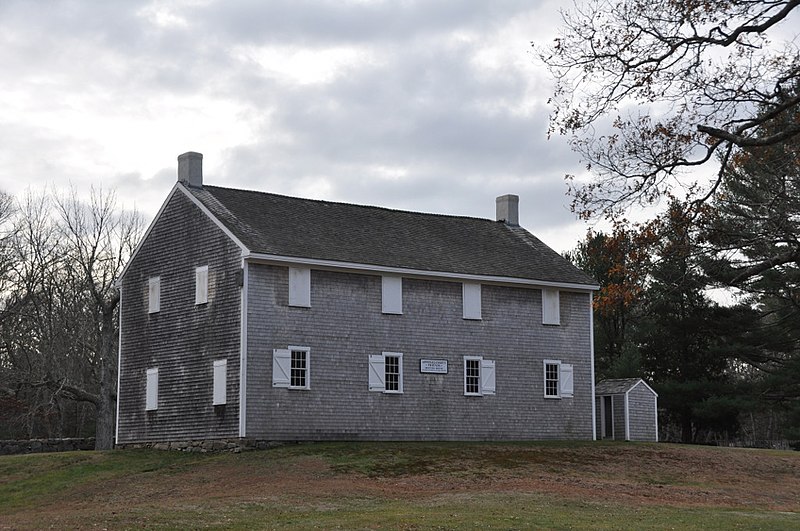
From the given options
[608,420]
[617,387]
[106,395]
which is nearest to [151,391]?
[106,395]

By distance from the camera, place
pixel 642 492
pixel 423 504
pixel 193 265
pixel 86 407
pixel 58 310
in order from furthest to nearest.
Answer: pixel 86 407 → pixel 58 310 → pixel 193 265 → pixel 642 492 → pixel 423 504

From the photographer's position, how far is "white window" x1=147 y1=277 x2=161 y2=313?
37.0m

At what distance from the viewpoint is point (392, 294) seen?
35.9 meters

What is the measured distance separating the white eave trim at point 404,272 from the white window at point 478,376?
102 inches

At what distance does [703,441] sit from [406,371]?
87.4ft

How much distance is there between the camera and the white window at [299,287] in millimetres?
33969

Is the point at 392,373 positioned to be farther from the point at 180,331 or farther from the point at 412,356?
the point at 180,331

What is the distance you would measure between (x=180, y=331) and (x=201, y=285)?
5.52 ft

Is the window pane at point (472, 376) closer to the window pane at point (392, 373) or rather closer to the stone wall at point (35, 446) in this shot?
the window pane at point (392, 373)

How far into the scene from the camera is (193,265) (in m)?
35.8

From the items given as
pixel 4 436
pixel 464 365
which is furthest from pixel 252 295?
pixel 4 436

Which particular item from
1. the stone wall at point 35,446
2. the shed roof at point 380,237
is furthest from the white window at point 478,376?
the stone wall at point 35,446

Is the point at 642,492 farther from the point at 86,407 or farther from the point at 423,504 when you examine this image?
the point at 86,407

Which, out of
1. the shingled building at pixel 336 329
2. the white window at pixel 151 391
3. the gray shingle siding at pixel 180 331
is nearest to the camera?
the shingled building at pixel 336 329
